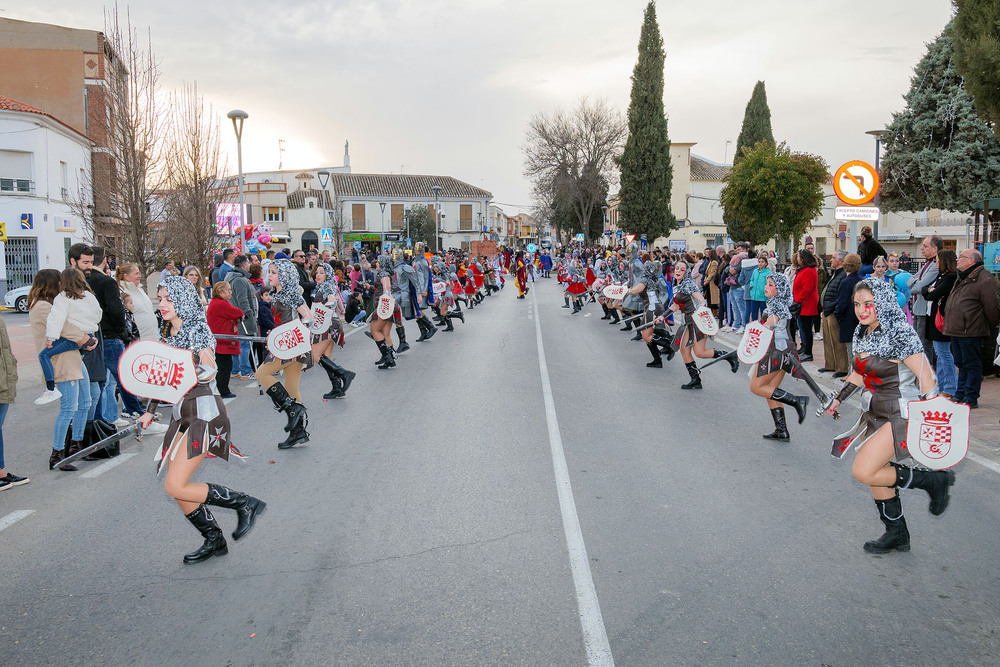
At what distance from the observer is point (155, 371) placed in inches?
189

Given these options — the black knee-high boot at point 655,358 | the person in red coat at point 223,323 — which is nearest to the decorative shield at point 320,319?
the person in red coat at point 223,323

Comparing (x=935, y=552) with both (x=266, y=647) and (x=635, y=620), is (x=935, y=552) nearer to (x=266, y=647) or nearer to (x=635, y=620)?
(x=635, y=620)

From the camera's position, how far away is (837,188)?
419 inches

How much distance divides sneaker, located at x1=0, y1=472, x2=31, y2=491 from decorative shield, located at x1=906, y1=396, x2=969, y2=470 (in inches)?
256

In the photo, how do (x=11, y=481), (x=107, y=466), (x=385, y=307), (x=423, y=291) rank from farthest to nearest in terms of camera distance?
(x=423, y=291)
(x=385, y=307)
(x=107, y=466)
(x=11, y=481)

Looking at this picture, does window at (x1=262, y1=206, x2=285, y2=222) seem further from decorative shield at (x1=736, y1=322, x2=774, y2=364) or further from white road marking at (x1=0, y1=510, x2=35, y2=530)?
white road marking at (x1=0, y1=510, x2=35, y2=530)

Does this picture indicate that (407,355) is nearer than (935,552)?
No

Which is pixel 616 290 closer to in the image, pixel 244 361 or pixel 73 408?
pixel 244 361

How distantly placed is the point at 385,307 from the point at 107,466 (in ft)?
20.2

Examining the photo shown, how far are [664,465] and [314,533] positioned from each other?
3.08 metres

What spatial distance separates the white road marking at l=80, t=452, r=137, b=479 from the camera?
6.63 meters

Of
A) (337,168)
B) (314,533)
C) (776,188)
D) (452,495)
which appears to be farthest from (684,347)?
(337,168)

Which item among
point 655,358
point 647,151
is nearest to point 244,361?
point 655,358

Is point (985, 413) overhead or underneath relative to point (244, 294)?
underneath
